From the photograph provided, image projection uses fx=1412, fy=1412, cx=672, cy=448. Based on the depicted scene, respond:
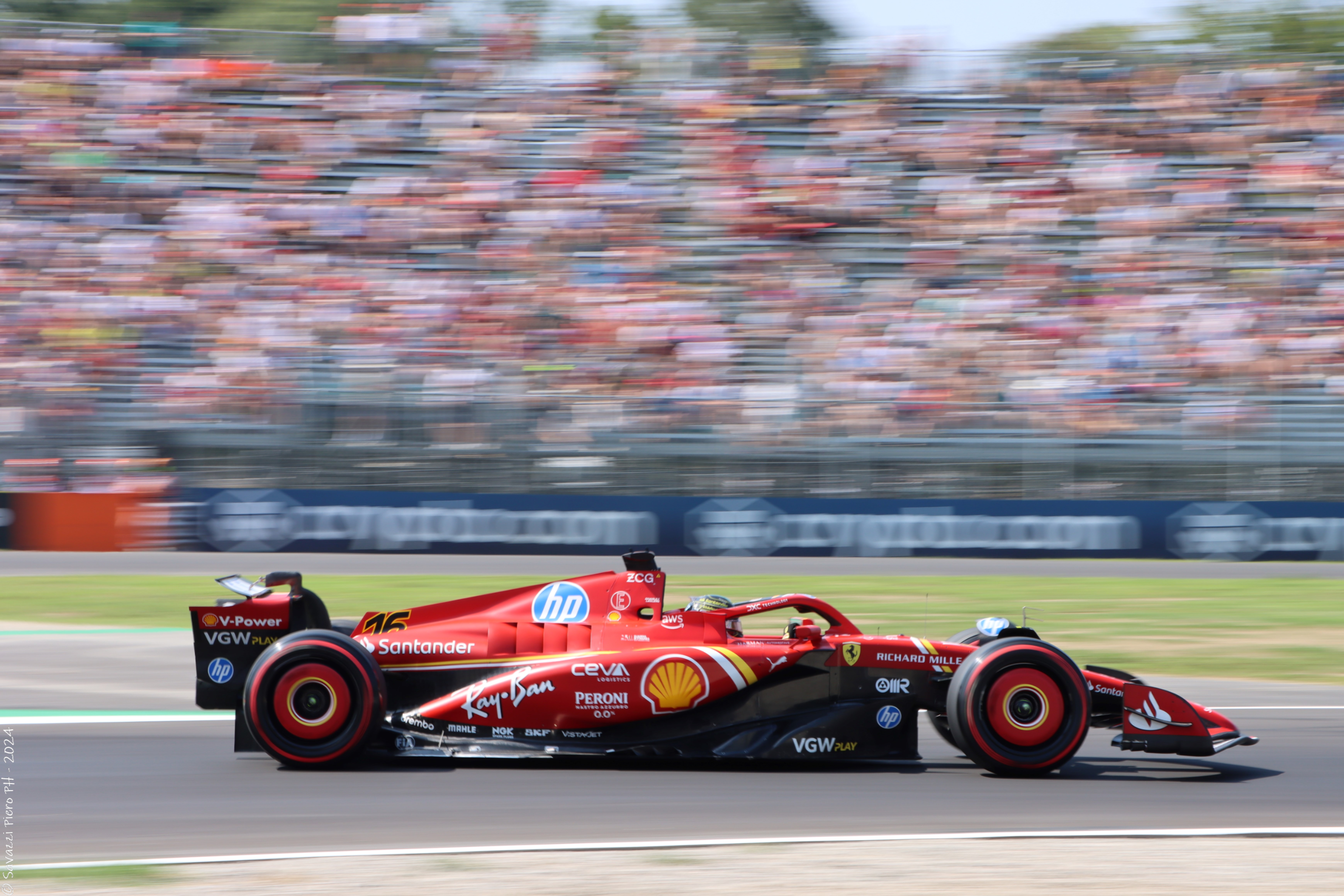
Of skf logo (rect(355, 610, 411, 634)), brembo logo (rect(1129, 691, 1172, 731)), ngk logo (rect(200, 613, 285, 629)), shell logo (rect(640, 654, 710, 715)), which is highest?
ngk logo (rect(200, 613, 285, 629))

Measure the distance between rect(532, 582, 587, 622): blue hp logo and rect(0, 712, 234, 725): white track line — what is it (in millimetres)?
2161

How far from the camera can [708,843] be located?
4910 millimetres

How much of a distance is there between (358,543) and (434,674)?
10023mm

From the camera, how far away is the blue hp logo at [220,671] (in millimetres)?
6242

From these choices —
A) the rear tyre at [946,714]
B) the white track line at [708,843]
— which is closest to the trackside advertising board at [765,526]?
the rear tyre at [946,714]

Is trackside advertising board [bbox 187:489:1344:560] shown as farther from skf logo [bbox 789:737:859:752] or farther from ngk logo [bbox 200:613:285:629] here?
skf logo [bbox 789:737:859:752]

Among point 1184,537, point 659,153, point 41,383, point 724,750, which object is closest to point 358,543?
point 41,383

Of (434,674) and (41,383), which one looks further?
(41,383)

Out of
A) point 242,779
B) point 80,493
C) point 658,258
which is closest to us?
point 242,779

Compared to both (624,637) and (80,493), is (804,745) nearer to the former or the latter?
(624,637)

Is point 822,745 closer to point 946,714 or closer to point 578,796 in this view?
point 946,714

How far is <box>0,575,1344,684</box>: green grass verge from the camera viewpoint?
32.7ft

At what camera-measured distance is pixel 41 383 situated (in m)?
15.9

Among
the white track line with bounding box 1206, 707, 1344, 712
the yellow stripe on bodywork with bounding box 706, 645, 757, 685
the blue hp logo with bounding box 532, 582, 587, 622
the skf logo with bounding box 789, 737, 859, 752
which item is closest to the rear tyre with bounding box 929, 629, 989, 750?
the skf logo with bounding box 789, 737, 859, 752
